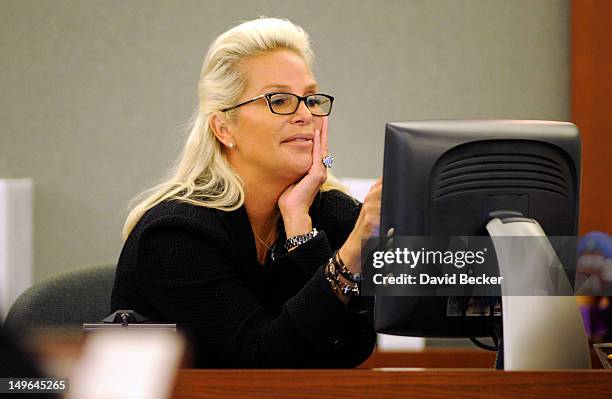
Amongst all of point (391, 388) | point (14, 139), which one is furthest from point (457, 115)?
point (391, 388)

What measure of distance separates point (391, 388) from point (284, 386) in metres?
0.12

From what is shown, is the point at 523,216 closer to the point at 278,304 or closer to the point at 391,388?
the point at 391,388

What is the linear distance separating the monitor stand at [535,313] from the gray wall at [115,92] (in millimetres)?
2214

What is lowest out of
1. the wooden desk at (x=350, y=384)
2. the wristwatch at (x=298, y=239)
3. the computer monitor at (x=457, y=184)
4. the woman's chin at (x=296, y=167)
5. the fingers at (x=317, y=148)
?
the wooden desk at (x=350, y=384)

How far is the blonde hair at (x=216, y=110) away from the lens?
1732 mm

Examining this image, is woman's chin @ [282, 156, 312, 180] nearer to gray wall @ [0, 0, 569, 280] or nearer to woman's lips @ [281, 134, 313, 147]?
woman's lips @ [281, 134, 313, 147]

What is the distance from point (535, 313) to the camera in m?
1.05

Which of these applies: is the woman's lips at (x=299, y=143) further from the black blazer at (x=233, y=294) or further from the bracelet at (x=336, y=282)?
the bracelet at (x=336, y=282)

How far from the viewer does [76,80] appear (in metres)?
3.22

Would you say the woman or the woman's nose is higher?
the woman's nose

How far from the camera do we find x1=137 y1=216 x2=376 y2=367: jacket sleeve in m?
1.36

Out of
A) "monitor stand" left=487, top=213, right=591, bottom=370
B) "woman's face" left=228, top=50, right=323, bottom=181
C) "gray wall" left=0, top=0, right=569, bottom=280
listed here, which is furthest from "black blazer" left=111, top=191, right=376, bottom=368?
"gray wall" left=0, top=0, right=569, bottom=280

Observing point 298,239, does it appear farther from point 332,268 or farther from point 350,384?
point 350,384

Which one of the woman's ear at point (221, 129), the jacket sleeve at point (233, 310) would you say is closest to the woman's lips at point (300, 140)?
the woman's ear at point (221, 129)
